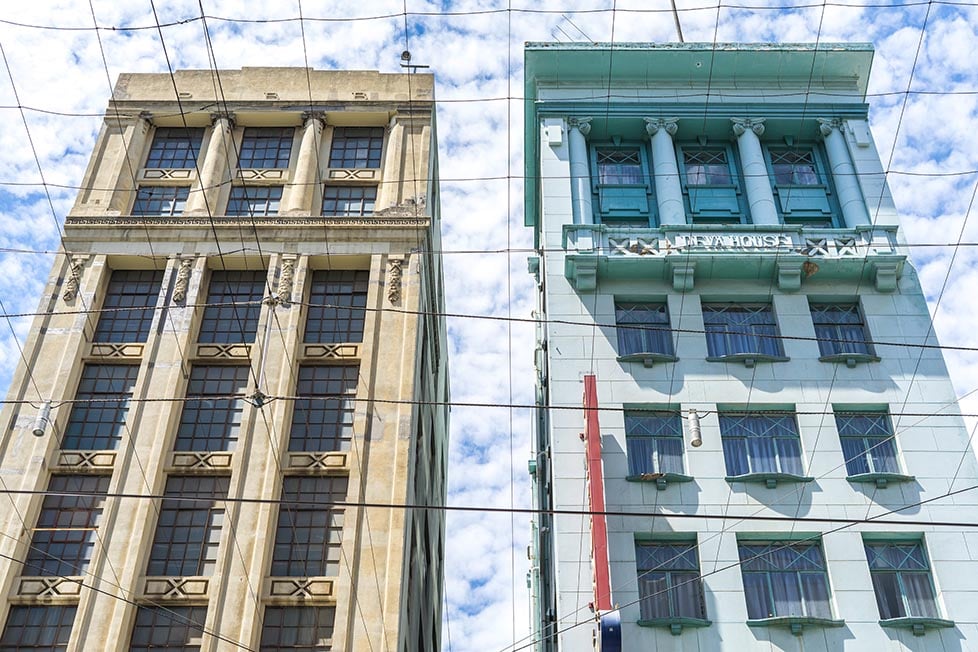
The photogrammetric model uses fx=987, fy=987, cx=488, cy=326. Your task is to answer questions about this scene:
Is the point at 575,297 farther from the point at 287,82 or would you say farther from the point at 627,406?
the point at 287,82

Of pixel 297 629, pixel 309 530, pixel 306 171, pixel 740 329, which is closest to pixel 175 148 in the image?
pixel 306 171

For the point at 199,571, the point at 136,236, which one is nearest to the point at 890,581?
the point at 199,571

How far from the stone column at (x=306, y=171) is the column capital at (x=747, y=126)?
17074mm

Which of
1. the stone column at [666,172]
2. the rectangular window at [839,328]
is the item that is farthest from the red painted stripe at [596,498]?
the stone column at [666,172]

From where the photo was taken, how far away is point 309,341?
36.5 meters

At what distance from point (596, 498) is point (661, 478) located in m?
3.23

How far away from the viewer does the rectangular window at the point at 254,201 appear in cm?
4022

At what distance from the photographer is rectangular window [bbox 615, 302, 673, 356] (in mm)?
32719

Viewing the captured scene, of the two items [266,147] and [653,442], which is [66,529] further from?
[266,147]

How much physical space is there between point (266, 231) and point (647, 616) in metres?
21.3

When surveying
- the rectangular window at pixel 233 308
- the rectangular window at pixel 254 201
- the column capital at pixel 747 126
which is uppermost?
the column capital at pixel 747 126

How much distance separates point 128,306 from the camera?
3747 cm

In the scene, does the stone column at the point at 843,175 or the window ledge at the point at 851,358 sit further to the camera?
the stone column at the point at 843,175

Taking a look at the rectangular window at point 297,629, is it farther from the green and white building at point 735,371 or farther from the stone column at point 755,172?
the stone column at point 755,172
